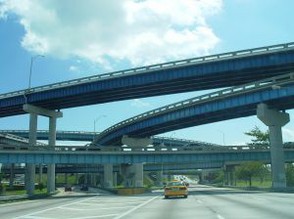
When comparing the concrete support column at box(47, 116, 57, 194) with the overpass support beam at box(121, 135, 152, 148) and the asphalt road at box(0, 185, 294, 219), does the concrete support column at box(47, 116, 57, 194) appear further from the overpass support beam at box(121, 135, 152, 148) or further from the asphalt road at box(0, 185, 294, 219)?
the asphalt road at box(0, 185, 294, 219)

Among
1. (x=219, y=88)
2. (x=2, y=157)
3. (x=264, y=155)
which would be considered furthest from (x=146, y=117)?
(x=2, y=157)

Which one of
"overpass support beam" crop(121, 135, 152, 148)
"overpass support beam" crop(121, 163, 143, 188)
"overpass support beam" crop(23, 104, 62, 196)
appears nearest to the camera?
"overpass support beam" crop(23, 104, 62, 196)

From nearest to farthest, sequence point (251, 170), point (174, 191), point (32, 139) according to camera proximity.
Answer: point (174, 191) < point (32, 139) < point (251, 170)

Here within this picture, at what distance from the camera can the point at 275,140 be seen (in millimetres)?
67375

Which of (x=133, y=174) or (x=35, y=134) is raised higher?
(x=35, y=134)

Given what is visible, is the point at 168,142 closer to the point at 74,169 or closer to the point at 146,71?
the point at 74,169

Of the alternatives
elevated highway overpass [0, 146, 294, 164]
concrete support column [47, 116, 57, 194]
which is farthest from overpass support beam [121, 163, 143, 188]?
elevated highway overpass [0, 146, 294, 164]

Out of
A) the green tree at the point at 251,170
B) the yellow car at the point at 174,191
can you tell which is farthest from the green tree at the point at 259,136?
the yellow car at the point at 174,191

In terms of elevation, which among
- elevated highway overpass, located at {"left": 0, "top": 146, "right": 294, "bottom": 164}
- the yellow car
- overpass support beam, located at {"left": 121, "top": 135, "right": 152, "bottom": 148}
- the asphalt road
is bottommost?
the asphalt road

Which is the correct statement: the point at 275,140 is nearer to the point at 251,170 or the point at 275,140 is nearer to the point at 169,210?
the point at 251,170

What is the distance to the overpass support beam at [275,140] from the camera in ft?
215

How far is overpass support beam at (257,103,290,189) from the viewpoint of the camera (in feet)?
215

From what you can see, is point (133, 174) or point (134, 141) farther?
point (133, 174)

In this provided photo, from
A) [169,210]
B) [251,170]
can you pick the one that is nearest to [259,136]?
[251,170]
